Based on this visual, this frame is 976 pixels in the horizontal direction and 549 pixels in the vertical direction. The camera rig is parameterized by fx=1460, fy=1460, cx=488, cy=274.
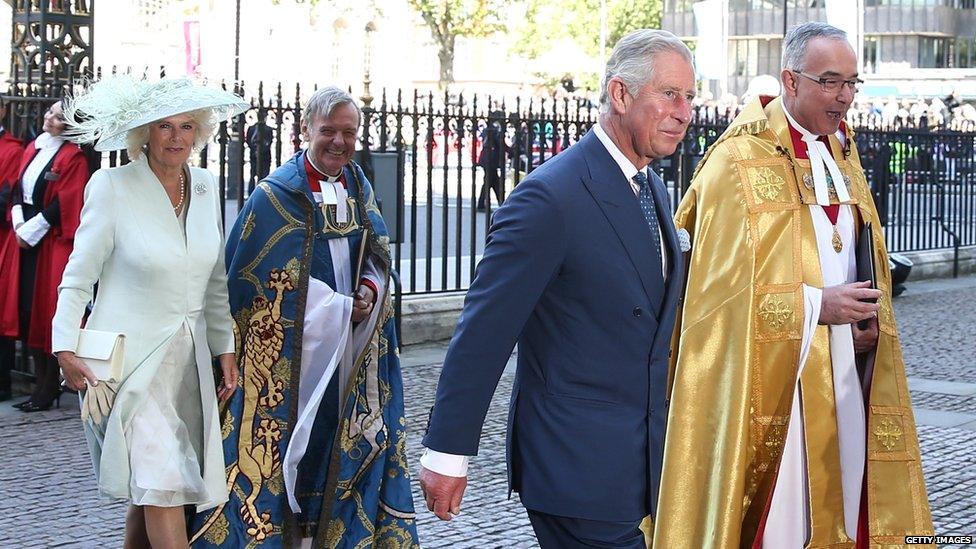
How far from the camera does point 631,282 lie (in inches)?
127

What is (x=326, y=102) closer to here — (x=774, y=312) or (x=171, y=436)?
(x=171, y=436)

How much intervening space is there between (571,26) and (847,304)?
2394 inches

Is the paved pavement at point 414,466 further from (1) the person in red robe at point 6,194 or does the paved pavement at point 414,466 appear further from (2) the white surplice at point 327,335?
(2) the white surplice at point 327,335

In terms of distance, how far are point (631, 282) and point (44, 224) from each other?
561 cm

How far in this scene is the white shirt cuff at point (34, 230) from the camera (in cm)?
809

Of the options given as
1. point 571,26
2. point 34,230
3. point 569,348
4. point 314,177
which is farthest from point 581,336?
point 571,26

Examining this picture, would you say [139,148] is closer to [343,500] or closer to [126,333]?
[126,333]

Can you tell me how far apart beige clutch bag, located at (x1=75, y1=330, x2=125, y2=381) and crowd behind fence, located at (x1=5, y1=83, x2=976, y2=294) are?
1665mm

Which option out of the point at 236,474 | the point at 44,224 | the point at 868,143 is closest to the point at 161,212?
the point at 236,474

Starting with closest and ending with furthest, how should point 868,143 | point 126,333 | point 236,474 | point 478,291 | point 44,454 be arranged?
point 478,291 → point 126,333 → point 236,474 → point 44,454 → point 868,143

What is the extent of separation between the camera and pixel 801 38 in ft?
15.5

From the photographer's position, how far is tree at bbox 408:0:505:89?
50969 millimetres

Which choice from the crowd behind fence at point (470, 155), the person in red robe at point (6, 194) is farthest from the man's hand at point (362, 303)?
the person in red robe at point (6, 194)

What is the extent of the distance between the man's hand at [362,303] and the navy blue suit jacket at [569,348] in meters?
1.80
